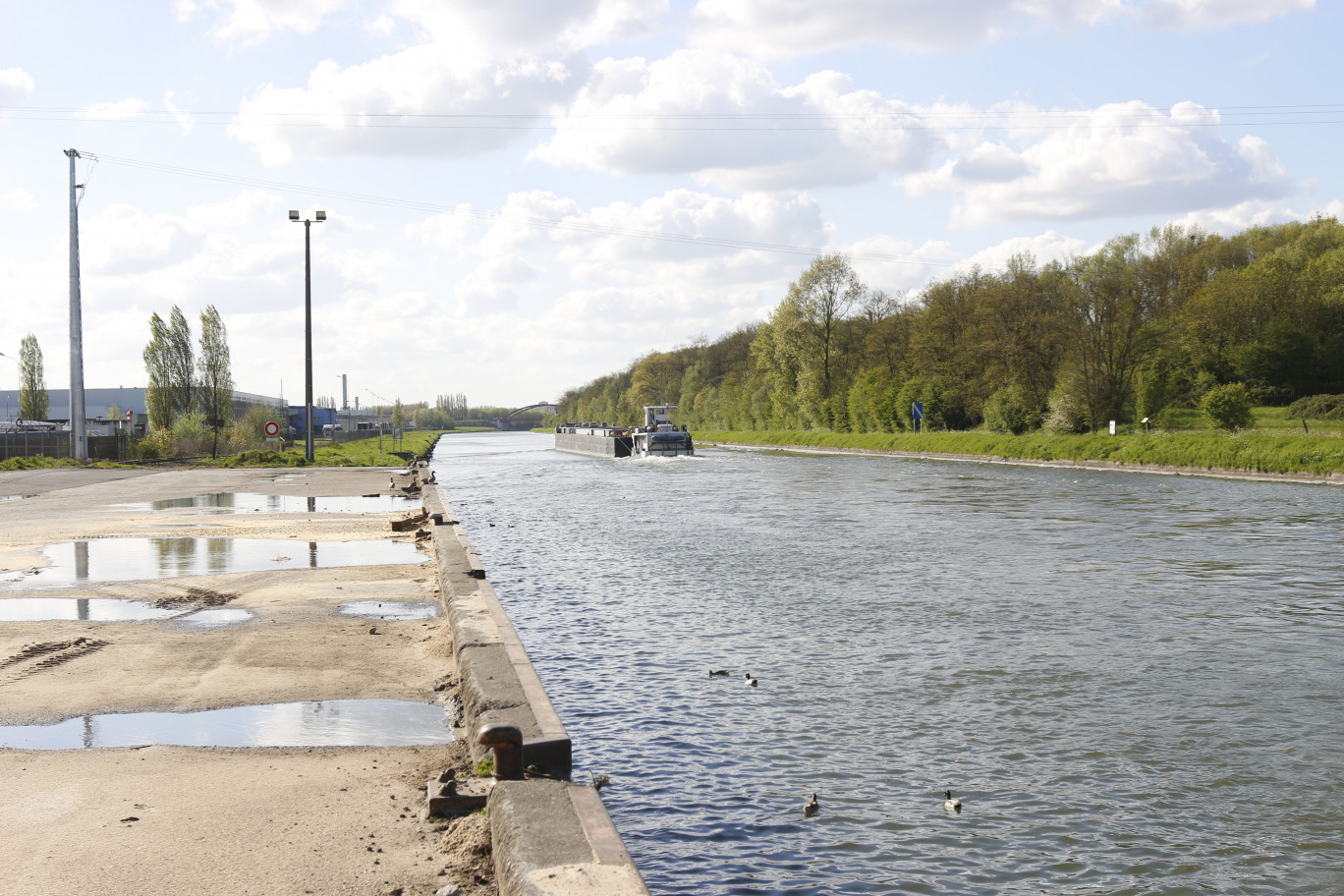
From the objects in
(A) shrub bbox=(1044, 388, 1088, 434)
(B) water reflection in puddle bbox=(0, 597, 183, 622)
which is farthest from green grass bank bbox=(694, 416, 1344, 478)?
(B) water reflection in puddle bbox=(0, 597, 183, 622)

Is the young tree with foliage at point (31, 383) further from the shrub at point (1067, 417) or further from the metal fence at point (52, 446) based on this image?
the shrub at point (1067, 417)

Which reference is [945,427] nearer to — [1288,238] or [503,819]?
Result: [1288,238]

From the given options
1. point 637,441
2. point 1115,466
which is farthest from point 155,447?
point 1115,466

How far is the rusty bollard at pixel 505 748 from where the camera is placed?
216 inches

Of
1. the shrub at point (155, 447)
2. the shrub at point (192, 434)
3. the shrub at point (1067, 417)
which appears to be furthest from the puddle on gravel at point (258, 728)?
the shrub at point (192, 434)

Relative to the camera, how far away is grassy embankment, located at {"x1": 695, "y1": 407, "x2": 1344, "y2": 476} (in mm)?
35875

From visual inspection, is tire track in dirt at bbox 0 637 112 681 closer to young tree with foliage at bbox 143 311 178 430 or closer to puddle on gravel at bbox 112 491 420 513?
puddle on gravel at bbox 112 491 420 513

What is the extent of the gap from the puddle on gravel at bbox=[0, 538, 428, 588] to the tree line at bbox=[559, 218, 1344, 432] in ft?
127

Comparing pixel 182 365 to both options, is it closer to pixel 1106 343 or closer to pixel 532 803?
pixel 1106 343

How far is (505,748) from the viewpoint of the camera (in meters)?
5.54

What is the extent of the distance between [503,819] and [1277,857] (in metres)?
4.31

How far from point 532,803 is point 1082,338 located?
5275 cm

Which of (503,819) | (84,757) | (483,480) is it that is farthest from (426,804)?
(483,480)

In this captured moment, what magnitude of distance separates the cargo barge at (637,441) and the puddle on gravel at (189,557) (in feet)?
169
